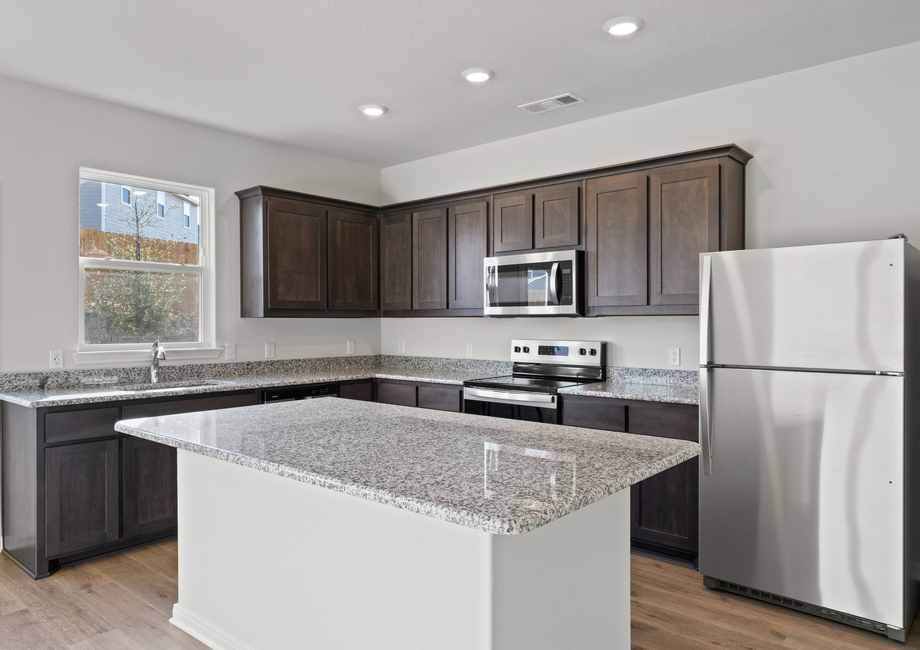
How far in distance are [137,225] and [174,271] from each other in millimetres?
369

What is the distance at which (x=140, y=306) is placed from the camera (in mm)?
4047

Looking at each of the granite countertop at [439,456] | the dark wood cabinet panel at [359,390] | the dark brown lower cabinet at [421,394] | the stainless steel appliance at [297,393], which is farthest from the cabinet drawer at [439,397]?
the granite countertop at [439,456]

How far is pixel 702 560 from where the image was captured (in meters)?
2.96

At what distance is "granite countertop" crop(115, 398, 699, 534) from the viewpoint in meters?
1.31

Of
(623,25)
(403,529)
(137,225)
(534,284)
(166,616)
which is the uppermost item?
(623,25)

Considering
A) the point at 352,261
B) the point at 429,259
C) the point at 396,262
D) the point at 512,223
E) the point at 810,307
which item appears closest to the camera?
the point at 810,307

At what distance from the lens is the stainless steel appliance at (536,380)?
3.71 metres

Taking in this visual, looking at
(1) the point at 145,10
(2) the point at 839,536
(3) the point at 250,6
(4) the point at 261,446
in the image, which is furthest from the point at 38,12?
(2) the point at 839,536

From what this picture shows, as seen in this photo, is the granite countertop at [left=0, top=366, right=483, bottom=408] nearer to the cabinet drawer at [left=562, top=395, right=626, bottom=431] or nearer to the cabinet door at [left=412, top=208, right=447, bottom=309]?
the cabinet door at [left=412, top=208, right=447, bottom=309]

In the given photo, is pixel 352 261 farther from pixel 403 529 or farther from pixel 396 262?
pixel 403 529

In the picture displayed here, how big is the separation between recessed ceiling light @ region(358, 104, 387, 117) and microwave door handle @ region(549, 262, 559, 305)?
1.47m

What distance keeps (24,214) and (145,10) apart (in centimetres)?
155

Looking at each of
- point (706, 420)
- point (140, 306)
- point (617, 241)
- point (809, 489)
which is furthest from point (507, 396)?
point (140, 306)

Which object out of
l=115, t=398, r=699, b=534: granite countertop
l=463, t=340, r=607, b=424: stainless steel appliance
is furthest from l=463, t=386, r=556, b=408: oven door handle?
l=115, t=398, r=699, b=534: granite countertop
